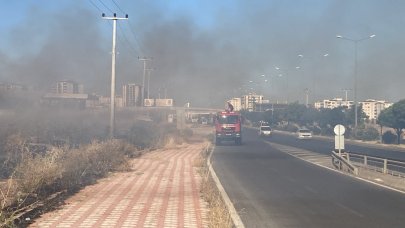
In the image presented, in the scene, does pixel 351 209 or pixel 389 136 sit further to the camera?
pixel 389 136

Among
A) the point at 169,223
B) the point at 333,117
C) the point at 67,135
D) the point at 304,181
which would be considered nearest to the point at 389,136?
the point at 333,117

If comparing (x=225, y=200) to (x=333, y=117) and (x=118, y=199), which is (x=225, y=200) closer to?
(x=118, y=199)

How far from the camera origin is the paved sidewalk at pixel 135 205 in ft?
32.1

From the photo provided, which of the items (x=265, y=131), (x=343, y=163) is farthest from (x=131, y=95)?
(x=343, y=163)

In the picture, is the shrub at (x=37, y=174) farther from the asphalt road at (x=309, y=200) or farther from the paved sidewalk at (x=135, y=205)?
the asphalt road at (x=309, y=200)

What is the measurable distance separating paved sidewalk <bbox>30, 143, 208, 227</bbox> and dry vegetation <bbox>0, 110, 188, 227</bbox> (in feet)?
1.67

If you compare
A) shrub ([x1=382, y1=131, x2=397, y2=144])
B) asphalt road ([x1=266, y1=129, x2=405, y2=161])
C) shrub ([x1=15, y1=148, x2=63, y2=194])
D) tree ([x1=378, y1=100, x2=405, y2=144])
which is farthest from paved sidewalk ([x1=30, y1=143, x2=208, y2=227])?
shrub ([x1=382, y1=131, x2=397, y2=144])

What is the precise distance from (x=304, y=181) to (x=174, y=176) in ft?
16.4

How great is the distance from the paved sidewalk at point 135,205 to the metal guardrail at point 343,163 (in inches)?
309

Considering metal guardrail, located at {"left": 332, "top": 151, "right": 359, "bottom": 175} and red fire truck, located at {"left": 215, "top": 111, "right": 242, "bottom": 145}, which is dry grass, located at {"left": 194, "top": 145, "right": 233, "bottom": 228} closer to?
metal guardrail, located at {"left": 332, "top": 151, "right": 359, "bottom": 175}

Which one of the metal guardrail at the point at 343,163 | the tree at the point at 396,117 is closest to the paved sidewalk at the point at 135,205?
the metal guardrail at the point at 343,163

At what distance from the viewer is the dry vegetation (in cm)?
1086

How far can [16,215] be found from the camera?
920 centimetres

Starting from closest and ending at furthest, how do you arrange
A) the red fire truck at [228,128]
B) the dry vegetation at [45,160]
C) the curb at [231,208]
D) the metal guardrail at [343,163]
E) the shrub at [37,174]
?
the curb at [231,208]
the dry vegetation at [45,160]
the shrub at [37,174]
the metal guardrail at [343,163]
the red fire truck at [228,128]
